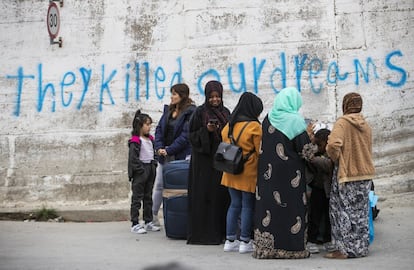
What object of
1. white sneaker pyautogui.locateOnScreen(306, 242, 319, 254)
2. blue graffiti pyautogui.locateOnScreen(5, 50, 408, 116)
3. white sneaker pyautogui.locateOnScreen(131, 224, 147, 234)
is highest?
blue graffiti pyautogui.locateOnScreen(5, 50, 408, 116)

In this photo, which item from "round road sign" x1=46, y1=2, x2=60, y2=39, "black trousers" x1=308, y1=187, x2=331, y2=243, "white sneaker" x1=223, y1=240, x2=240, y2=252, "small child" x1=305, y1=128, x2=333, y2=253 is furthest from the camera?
"round road sign" x1=46, y1=2, x2=60, y2=39

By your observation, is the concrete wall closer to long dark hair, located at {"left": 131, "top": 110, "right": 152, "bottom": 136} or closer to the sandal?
long dark hair, located at {"left": 131, "top": 110, "right": 152, "bottom": 136}

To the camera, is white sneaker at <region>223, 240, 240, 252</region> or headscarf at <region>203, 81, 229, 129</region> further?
headscarf at <region>203, 81, 229, 129</region>

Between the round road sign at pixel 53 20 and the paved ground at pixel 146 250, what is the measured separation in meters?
2.78

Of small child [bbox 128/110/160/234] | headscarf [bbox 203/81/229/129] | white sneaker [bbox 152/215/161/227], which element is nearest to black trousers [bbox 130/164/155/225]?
small child [bbox 128/110/160/234]

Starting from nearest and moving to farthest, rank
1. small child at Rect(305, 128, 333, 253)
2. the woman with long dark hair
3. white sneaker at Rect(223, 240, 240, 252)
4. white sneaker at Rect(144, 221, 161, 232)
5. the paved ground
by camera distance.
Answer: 1. the paved ground
2. small child at Rect(305, 128, 333, 253)
3. white sneaker at Rect(223, 240, 240, 252)
4. the woman with long dark hair
5. white sneaker at Rect(144, 221, 161, 232)

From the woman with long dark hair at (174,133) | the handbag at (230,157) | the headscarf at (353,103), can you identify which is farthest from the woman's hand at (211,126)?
the headscarf at (353,103)

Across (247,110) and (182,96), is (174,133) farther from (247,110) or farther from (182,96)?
(247,110)

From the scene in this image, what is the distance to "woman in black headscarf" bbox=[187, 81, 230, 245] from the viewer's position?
25.1 ft

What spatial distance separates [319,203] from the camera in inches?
283

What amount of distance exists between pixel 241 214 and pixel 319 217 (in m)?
0.77

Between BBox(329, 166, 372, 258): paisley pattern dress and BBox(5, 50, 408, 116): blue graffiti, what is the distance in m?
3.19

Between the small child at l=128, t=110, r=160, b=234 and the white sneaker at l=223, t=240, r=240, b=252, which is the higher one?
the small child at l=128, t=110, r=160, b=234

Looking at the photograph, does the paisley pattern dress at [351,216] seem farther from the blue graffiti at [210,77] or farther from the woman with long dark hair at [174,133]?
the blue graffiti at [210,77]
